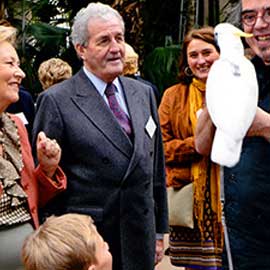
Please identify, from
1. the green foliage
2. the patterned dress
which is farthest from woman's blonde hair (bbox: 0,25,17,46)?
the green foliage

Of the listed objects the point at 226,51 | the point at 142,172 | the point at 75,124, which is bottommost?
→ the point at 142,172

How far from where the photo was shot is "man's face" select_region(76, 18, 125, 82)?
3.19 meters

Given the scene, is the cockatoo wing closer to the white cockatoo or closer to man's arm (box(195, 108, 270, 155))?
the white cockatoo

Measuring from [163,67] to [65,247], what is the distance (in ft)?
17.3

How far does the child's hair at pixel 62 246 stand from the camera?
2.11 m

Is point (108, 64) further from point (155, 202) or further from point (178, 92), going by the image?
point (178, 92)

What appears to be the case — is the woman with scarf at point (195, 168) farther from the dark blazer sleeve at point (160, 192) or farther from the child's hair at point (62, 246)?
the child's hair at point (62, 246)

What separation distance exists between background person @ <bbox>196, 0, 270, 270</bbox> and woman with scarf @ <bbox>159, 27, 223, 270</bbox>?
1.73 metres

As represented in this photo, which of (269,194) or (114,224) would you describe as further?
(114,224)

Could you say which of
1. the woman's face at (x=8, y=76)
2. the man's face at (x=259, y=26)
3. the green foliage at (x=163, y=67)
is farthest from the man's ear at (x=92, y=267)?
the green foliage at (x=163, y=67)

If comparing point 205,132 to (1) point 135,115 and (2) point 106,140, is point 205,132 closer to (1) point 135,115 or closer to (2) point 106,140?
(2) point 106,140

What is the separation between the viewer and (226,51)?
197 centimetres

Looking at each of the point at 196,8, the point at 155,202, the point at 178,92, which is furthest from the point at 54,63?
the point at 196,8

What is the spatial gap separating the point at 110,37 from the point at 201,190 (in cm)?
132
